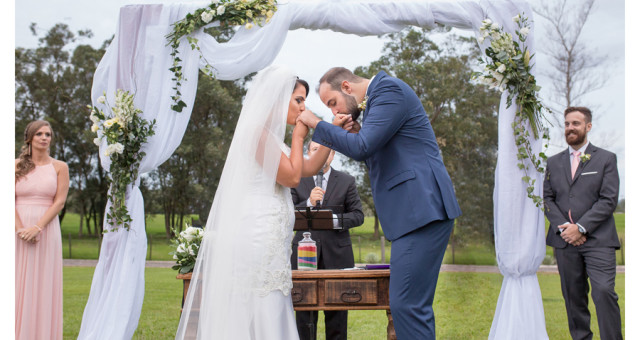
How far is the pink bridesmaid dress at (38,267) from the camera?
480cm

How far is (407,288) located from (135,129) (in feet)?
10.0

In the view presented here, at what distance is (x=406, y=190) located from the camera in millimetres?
3080

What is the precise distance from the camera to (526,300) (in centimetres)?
480

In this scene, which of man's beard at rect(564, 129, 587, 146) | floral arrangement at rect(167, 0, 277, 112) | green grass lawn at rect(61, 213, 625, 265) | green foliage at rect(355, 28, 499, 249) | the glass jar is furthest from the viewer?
green foliage at rect(355, 28, 499, 249)

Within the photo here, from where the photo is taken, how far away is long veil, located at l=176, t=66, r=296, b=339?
10.7 feet

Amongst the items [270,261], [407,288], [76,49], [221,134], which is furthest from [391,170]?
[76,49]

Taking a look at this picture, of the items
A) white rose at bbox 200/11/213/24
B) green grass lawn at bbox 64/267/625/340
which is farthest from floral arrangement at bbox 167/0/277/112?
green grass lawn at bbox 64/267/625/340

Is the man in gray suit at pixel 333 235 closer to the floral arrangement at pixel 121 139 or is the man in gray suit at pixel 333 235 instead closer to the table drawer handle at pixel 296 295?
the table drawer handle at pixel 296 295

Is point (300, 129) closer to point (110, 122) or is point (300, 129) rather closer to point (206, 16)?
point (206, 16)

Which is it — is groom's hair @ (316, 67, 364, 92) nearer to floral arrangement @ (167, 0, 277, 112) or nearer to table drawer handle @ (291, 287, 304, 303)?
table drawer handle @ (291, 287, 304, 303)

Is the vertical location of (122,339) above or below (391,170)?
below

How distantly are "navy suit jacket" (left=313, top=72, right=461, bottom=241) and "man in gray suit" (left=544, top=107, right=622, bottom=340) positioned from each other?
2000 millimetres

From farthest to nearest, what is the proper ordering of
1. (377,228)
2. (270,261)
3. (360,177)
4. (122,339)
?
(360,177)
(377,228)
(122,339)
(270,261)

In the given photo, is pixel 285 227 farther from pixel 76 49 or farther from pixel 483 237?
pixel 76 49
